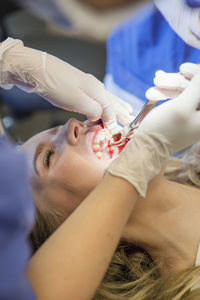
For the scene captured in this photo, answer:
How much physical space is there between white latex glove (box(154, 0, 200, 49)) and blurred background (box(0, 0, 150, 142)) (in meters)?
0.24

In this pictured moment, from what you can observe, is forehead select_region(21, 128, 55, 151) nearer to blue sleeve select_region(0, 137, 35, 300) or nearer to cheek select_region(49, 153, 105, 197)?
cheek select_region(49, 153, 105, 197)

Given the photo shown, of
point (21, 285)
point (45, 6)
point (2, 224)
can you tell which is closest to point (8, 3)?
point (45, 6)

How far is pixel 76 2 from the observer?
1.78 feet

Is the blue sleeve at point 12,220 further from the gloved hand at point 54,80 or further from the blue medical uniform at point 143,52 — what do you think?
the blue medical uniform at point 143,52

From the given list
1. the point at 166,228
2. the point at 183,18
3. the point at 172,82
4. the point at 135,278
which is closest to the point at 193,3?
the point at 183,18

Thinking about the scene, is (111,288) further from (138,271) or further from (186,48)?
(186,48)

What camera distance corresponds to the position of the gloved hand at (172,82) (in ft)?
3.24

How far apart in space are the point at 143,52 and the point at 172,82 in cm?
50

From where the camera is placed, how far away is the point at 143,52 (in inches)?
56.2

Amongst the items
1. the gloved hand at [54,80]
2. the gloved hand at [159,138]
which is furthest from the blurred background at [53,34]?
the gloved hand at [159,138]

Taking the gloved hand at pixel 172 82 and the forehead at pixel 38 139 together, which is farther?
the forehead at pixel 38 139

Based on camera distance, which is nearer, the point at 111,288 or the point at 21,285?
the point at 21,285

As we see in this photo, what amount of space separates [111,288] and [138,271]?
0.12 meters

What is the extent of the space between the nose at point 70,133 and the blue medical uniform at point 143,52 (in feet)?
1.13
